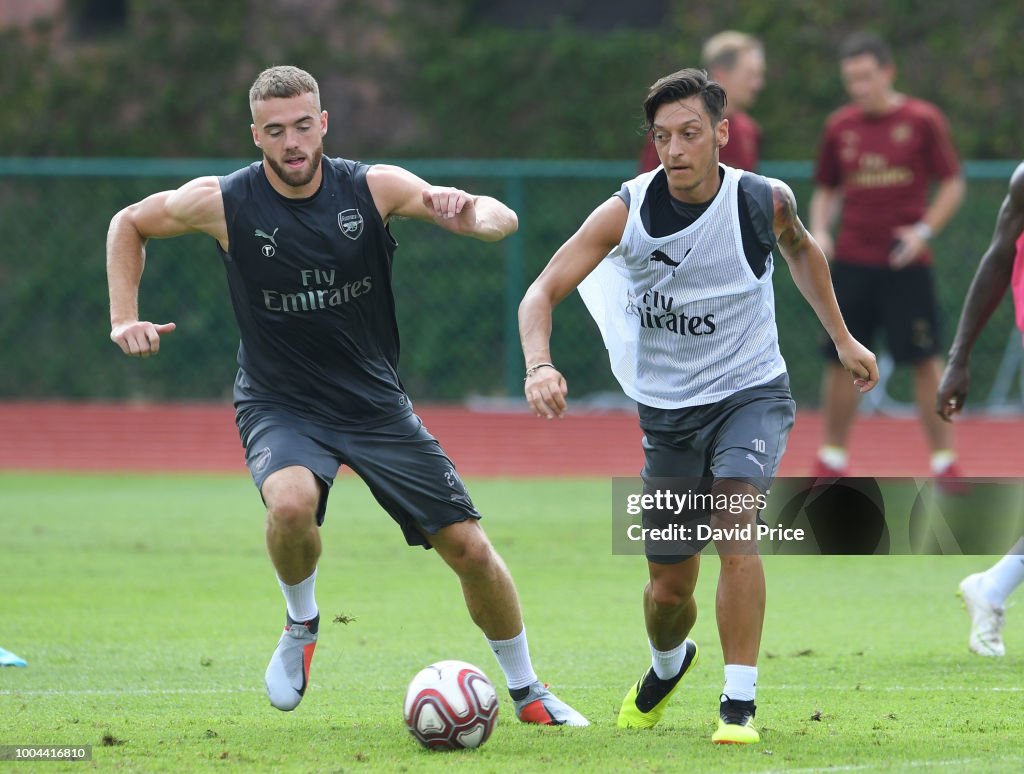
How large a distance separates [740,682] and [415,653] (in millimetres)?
2254

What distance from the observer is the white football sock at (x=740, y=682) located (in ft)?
17.2

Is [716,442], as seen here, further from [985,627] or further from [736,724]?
[985,627]

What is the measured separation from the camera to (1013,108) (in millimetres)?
19188

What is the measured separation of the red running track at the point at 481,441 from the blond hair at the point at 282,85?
954cm

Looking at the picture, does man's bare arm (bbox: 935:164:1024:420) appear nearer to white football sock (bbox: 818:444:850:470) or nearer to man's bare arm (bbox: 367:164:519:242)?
man's bare arm (bbox: 367:164:519:242)

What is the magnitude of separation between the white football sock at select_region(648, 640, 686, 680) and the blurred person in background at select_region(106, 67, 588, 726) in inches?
13.0

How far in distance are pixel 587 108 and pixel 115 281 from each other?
14714 mm

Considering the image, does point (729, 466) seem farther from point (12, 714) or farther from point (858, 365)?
point (12, 714)

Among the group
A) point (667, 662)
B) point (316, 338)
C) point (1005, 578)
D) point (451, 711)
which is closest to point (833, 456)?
point (1005, 578)

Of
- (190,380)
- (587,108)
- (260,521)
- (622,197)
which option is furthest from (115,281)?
(587,108)

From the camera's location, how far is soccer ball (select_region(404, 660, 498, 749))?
205 inches

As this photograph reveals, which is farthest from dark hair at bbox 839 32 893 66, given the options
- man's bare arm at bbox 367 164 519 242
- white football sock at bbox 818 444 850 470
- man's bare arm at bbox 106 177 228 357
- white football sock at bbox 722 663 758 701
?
white football sock at bbox 722 663 758 701

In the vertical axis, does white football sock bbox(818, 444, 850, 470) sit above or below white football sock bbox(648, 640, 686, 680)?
above

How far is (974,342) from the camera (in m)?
6.91
